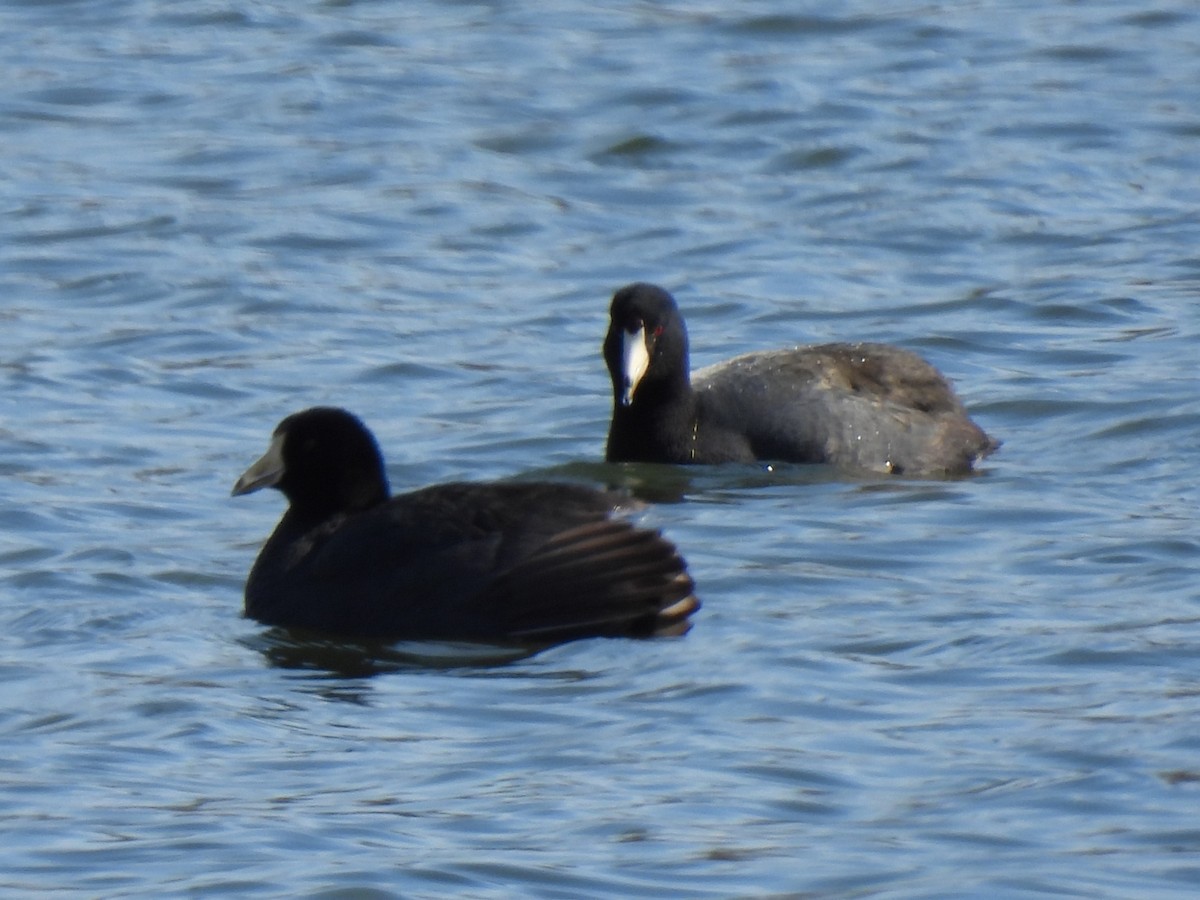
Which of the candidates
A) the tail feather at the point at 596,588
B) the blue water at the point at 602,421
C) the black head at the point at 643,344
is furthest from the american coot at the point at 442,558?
the black head at the point at 643,344

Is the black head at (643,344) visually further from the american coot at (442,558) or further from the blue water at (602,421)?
the american coot at (442,558)

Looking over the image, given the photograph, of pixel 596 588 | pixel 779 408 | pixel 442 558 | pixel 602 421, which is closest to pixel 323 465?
pixel 442 558

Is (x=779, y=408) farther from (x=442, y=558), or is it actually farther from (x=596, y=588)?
(x=596, y=588)

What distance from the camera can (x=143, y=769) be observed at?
7.73 meters

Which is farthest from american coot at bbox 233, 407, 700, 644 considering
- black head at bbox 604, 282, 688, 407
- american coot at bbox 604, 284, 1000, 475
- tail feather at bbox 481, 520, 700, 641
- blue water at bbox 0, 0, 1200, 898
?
american coot at bbox 604, 284, 1000, 475

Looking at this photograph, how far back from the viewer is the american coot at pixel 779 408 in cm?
1201

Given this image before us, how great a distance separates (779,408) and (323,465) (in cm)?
291

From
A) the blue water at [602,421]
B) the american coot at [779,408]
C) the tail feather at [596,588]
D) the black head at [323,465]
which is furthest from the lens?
the american coot at [779,408]

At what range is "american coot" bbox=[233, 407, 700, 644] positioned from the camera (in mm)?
9000

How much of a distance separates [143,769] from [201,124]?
12.0 meters

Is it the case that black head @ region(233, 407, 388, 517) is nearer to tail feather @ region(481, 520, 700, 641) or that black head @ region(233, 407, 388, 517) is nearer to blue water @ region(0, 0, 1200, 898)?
blue water @ region(0, 0, 1200, 898)

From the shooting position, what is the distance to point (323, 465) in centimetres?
984

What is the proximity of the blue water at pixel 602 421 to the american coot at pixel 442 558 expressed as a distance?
0.48 ft

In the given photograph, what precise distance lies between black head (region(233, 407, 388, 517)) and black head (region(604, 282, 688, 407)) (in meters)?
2.32
